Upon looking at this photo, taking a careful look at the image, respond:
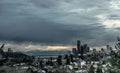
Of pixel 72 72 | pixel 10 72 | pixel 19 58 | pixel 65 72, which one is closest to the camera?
pixel 10 72

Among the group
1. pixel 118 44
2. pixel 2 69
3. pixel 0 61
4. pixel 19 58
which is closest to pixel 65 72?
pixel 0 61

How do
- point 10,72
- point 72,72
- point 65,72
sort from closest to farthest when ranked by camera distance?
1. point 10,72
2. point 65,72
3. point 72,72

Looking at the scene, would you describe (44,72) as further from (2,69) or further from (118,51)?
(118,51)

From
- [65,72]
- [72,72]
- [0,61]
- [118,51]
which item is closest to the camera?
[118,51]

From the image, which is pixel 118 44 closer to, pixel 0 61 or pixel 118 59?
pixel 118 59

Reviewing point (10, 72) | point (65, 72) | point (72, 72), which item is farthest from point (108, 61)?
point (72, 72)

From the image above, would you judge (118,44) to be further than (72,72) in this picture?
No

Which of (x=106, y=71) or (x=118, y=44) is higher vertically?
(x=118, y=44)

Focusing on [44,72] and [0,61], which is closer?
[0,61]

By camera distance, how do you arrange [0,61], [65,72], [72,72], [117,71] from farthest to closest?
[72,72] < [65,72] < [0,61] < [117,71]
